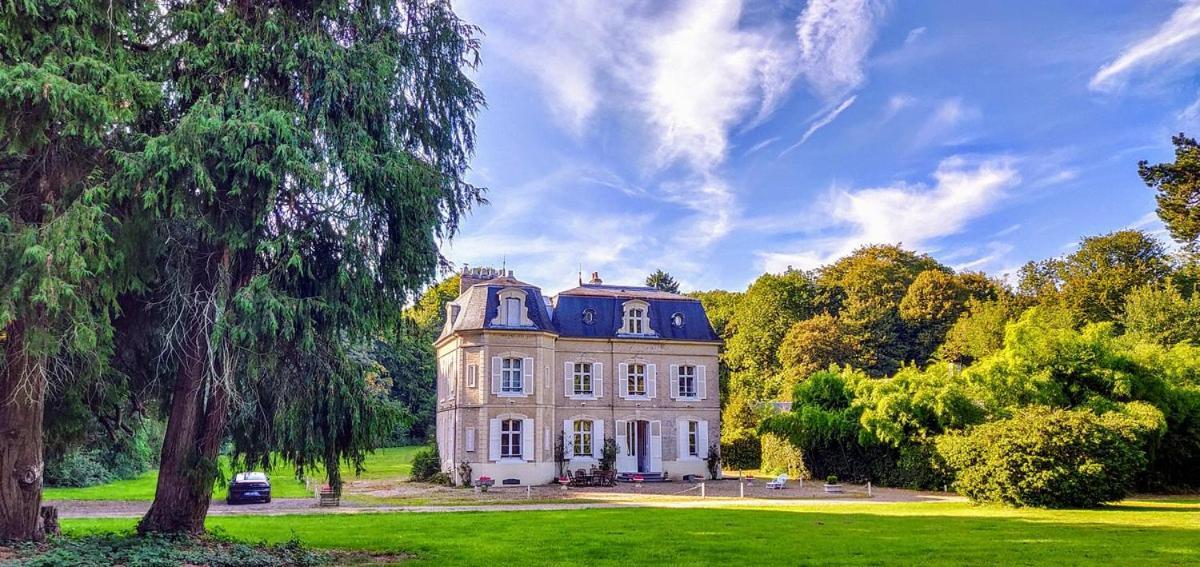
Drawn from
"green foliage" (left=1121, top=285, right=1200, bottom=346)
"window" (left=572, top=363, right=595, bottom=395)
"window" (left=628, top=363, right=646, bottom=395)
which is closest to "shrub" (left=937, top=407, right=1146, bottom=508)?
"window" (left=628, top=363, right=646, bottom=395)

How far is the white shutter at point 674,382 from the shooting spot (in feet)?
97.9

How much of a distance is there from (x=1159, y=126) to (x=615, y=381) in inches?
739

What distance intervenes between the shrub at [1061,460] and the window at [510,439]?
1526 cm

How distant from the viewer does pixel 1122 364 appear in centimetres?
2133

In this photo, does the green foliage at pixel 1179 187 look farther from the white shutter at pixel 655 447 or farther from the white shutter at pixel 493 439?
the white shutter at pixel 493 439

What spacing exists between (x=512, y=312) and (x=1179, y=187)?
19570 millimetres

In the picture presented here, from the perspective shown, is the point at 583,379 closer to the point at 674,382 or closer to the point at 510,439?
the point at 674,382

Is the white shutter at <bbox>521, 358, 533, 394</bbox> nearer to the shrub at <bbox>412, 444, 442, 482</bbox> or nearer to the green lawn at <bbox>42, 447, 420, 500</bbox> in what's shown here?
the shrub at <bbox>412, 444, 442, 482</bbox>

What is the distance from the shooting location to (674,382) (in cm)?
2989

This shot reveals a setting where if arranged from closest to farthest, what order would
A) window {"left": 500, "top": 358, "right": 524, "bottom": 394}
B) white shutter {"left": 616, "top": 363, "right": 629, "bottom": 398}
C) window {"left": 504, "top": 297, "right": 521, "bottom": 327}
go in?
1. window {"left": 500, "top": 358, "right": 524, "bottom": 394}
2. window {"left": 504, "top": 297, "right": 521, "bottom": 327}
3. white shutter {"left": 616, "top": 363, "right": 629, "bottom": 398}

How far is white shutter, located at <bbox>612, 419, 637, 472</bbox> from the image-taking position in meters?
28.9

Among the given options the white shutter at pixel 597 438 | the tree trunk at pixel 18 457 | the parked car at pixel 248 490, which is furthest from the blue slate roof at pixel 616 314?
the tree trunk at pixel 18 457

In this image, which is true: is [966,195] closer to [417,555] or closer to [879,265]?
[417,555]

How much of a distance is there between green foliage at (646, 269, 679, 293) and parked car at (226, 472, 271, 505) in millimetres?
34236
